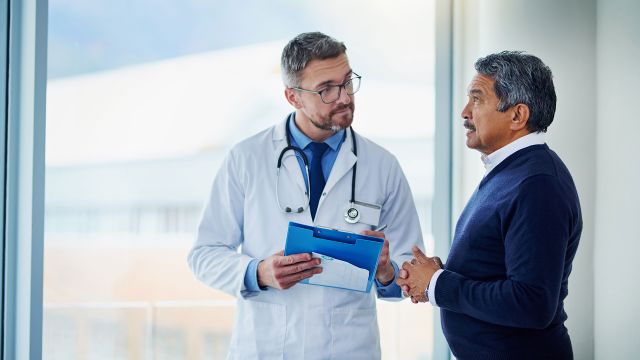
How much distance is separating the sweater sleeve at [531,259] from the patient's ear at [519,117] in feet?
0.60

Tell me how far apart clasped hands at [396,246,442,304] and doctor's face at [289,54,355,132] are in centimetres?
49

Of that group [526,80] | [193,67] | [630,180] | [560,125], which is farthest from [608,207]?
[193,67]

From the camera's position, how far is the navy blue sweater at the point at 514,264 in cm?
118

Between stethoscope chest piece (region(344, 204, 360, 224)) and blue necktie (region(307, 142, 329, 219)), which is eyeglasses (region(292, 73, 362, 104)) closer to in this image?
blue necktie (region(307, 142, 329, 219))

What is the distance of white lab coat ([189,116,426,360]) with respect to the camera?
1637 millimetres

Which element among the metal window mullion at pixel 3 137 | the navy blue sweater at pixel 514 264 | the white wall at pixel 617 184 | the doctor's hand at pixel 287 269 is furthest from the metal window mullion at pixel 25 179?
the white wall at pixel 617 184

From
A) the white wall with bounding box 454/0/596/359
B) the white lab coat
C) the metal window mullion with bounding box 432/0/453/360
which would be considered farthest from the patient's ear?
the metal window mullion with bounding box 432/0/453/360

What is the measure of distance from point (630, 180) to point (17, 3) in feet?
6.76

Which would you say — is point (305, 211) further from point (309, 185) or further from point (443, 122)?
point (443, 122)

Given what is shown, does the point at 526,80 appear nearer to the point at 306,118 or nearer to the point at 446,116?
the point at 306,118

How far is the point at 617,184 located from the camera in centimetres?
170

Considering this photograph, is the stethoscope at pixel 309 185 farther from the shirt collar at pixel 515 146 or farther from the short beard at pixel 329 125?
the shirt collar at pixel 515 146

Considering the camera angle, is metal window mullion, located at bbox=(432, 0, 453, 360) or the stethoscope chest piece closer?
the stethoscope chest piece

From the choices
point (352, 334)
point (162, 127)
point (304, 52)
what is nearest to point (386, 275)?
point (352, 334)
